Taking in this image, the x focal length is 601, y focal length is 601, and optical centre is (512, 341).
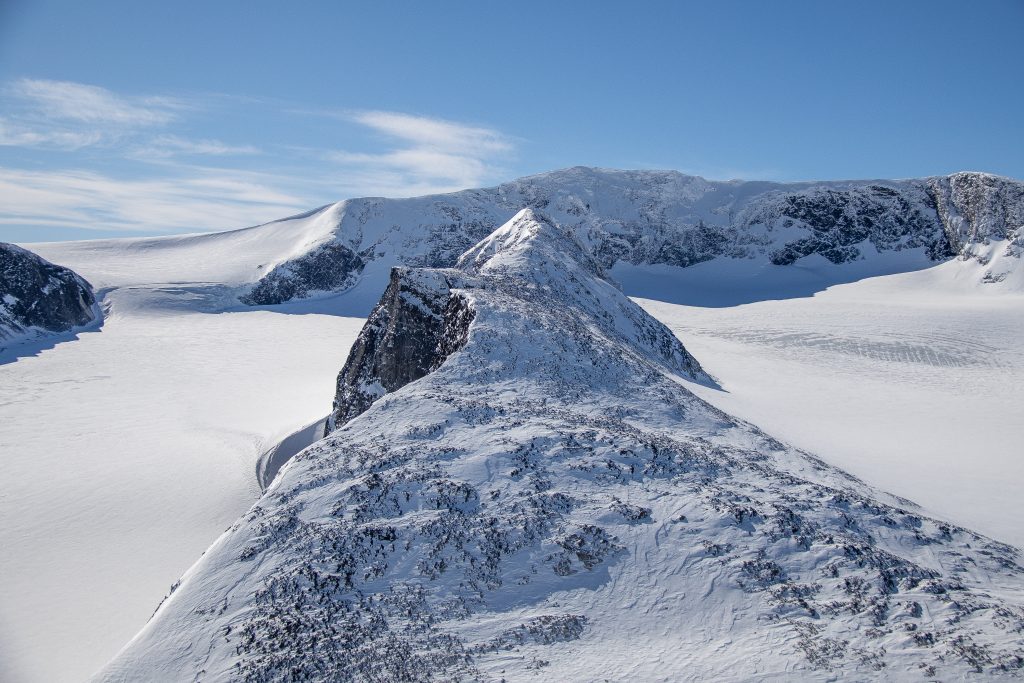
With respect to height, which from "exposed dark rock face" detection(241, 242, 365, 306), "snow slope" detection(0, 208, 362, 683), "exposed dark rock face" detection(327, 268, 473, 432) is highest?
"exposed dark rock face" detection(241, 242, 365, 306)

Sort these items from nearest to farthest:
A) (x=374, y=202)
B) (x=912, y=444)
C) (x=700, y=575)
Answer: (x=700, y=575) → (x=912, y=444) → (x=374, y=202)

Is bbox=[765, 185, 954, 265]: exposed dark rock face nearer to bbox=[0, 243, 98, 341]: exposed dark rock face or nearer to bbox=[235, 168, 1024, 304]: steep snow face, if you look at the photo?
bbox=[235, 168, 1024, 304]: steep snow face

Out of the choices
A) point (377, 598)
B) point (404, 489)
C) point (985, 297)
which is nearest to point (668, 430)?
point (404, 489)

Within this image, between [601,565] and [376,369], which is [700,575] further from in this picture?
[376,369]

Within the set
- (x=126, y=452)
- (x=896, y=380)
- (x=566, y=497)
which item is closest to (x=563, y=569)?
(x=566, y=497)

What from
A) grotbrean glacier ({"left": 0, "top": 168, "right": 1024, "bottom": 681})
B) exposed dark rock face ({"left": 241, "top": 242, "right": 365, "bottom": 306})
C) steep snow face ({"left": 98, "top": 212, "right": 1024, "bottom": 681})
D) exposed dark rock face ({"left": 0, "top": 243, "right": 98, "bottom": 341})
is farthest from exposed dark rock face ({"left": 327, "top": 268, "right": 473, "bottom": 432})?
exposed dark rock face ({"left": 241, "top": 242, "right": 365, "bottom": 306})

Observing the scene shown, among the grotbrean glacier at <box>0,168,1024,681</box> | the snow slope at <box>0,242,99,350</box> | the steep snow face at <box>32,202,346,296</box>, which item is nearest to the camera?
the grotbrean glacier at <box>0,168,1024,681</box>

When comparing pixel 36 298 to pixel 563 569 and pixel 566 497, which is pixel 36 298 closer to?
pixel 566 497
